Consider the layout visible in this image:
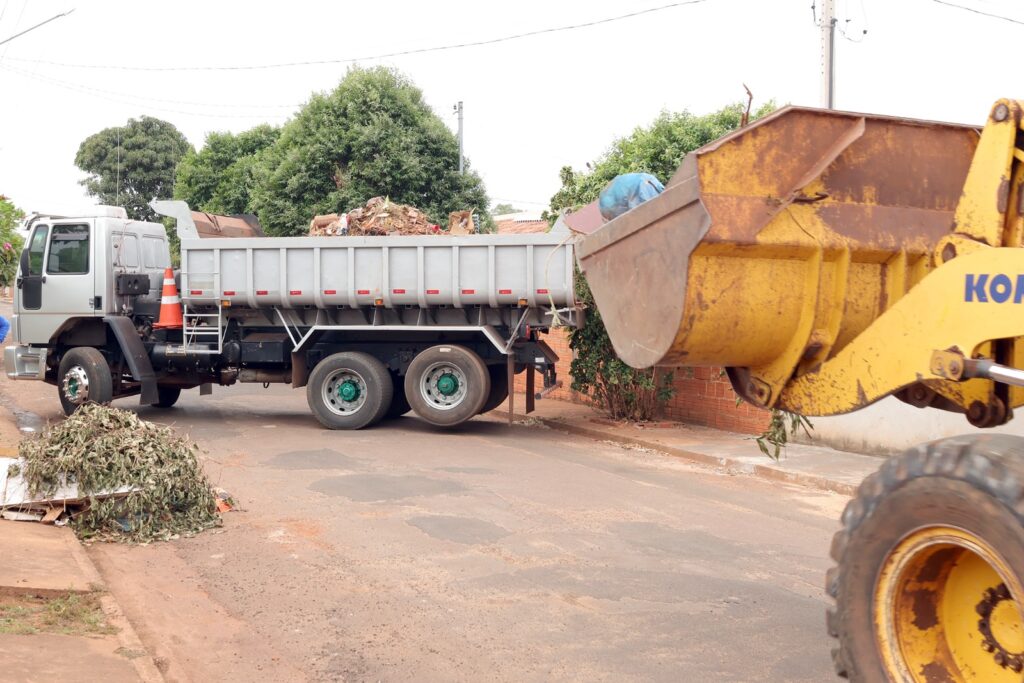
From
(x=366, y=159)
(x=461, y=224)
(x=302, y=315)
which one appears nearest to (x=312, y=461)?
(x=302, y=315)

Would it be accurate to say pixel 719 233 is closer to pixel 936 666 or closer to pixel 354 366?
pixel 936 666

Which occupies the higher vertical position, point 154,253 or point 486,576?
point 154,253

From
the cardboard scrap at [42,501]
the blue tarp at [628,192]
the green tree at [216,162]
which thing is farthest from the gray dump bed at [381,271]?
the green tree at [216,162]

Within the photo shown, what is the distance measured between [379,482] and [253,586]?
11.1ft

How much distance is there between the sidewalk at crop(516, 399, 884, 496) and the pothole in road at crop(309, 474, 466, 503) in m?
Answer: 3.37

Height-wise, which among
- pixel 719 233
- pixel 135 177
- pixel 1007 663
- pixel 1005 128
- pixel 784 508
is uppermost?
pixel 135 177

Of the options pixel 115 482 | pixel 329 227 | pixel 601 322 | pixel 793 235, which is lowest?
pixel 115 482

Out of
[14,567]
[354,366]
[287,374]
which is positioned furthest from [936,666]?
[287,374]

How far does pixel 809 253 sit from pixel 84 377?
12290 mm

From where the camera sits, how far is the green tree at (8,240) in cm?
2205

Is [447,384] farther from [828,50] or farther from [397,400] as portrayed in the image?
[828,50]

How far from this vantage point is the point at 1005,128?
3.62 meters

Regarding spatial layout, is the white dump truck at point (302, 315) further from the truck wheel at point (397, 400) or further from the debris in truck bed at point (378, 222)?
the debris in truck bed at point (378, 222)

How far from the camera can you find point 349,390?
1371 cm
